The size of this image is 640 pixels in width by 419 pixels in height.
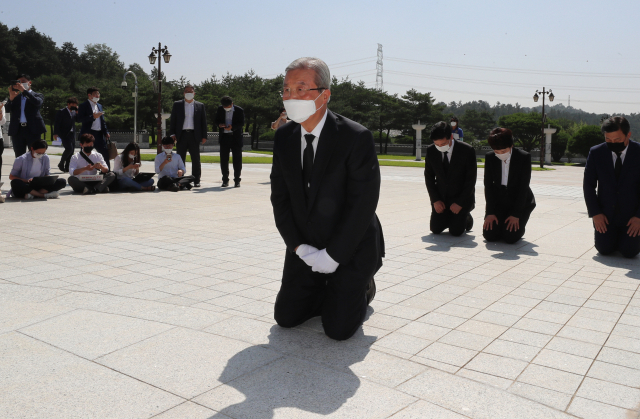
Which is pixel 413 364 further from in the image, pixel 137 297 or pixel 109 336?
pixel 137 297

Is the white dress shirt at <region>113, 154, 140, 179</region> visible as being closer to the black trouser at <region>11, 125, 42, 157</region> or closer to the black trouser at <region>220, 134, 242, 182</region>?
the black trouser at <region>11, 125, 42, 157</region>

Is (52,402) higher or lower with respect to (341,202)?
lower

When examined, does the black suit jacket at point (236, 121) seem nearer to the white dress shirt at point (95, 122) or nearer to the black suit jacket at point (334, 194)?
the white dress shirt at point (95, 122)

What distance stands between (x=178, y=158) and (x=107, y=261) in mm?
7524

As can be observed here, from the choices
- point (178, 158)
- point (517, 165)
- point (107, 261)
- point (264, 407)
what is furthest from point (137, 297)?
point (178, 158)

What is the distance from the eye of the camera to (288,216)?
3.81m

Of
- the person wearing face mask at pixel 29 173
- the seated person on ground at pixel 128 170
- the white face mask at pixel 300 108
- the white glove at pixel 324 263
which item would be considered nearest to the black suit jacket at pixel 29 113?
the seated person on ground at pixel 128 170

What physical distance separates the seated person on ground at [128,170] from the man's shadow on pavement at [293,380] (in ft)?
31.1

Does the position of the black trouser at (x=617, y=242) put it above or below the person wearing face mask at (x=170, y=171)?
below

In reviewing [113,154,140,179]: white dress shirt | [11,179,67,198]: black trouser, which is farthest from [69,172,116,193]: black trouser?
[11,179,67,198]: black trouser

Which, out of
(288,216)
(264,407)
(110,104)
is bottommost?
(264,407)

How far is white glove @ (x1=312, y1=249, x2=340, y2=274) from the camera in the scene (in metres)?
3.59

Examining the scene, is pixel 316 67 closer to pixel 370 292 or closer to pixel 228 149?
pixel 370 292

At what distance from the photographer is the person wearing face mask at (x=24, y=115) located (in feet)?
40.3
